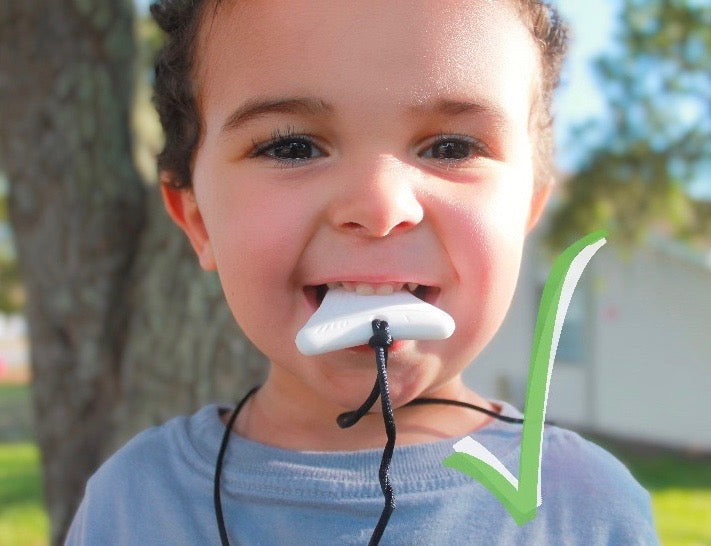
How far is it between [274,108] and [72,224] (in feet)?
5.82

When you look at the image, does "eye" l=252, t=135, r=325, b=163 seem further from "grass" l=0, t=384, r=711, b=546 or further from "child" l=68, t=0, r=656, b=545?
"grass" l=0, t=384, r=711, b=546

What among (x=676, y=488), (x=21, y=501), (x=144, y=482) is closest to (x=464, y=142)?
(x=144, y=482)

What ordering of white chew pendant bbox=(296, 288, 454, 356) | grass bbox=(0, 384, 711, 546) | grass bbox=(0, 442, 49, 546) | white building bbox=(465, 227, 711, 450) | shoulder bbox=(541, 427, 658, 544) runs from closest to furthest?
1. white chew pendant bbox=(296, 288, 454, 356)
2. shoulder bbox=(541, 427, 658, 544)
3. grass bbox=(0, 442, 49, 546)
4. grass bbox=(0, 384, 711, 546)
5. white building bbox=(465, 227, 711, 450)

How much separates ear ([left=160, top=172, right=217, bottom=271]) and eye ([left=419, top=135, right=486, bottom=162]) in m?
0.41

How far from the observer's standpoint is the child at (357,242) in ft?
3.56

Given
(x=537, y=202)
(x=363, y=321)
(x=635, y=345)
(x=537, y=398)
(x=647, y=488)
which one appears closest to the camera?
(x=537, y=398)

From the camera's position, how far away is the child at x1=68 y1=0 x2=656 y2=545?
108 cm

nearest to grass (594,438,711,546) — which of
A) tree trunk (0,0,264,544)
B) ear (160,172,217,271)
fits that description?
tree trunk (0,0,264,544)

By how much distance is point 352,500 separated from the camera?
4.03 feet

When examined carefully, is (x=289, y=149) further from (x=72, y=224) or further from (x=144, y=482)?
(x=72, y=224)

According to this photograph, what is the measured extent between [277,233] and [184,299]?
1465mm

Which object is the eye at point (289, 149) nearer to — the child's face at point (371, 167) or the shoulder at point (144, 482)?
the child's face at point (371, 167)

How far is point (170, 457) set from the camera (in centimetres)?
139

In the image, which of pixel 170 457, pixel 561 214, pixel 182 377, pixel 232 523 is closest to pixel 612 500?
pixel 232 523
